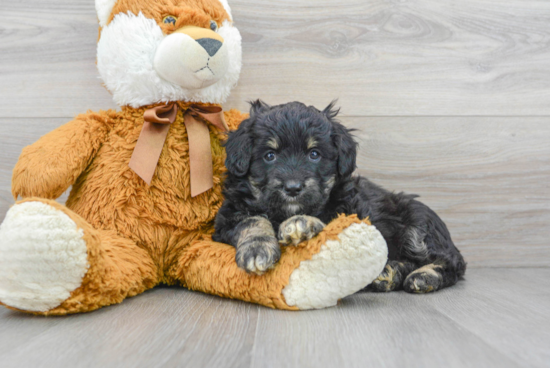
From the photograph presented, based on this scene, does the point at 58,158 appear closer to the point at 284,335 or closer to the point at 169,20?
the point at 169,20

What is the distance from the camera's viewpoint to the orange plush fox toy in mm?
1459

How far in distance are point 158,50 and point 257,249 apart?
887 millimetres

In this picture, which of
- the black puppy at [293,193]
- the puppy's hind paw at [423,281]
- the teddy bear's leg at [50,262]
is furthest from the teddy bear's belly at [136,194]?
the puppy's hind paw at [423,281]

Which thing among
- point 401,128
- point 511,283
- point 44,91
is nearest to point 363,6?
point 401,128

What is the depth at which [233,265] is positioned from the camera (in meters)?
1.60

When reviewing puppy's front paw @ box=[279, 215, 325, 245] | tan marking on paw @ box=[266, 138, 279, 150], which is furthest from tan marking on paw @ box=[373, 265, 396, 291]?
tan marking on paw @ box=[266, 138, 279, 150]

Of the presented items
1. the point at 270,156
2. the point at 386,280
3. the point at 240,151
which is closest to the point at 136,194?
the point at 240,151

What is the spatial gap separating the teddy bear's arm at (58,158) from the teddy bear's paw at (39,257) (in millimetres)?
269

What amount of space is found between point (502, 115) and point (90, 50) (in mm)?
2318

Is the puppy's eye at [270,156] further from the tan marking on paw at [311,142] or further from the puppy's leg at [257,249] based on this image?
the puppy's leg at [257,249]

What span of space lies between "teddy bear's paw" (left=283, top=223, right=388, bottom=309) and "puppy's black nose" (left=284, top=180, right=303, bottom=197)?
22 cm

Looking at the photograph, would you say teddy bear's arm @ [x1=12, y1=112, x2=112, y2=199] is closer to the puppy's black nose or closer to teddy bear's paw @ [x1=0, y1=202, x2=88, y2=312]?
teddy bear's paw @ [x1=0, y1=202, x2=88, y2=312]

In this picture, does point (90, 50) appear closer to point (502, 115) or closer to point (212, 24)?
point (212, 24)

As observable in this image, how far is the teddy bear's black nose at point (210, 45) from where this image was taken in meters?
1.70
